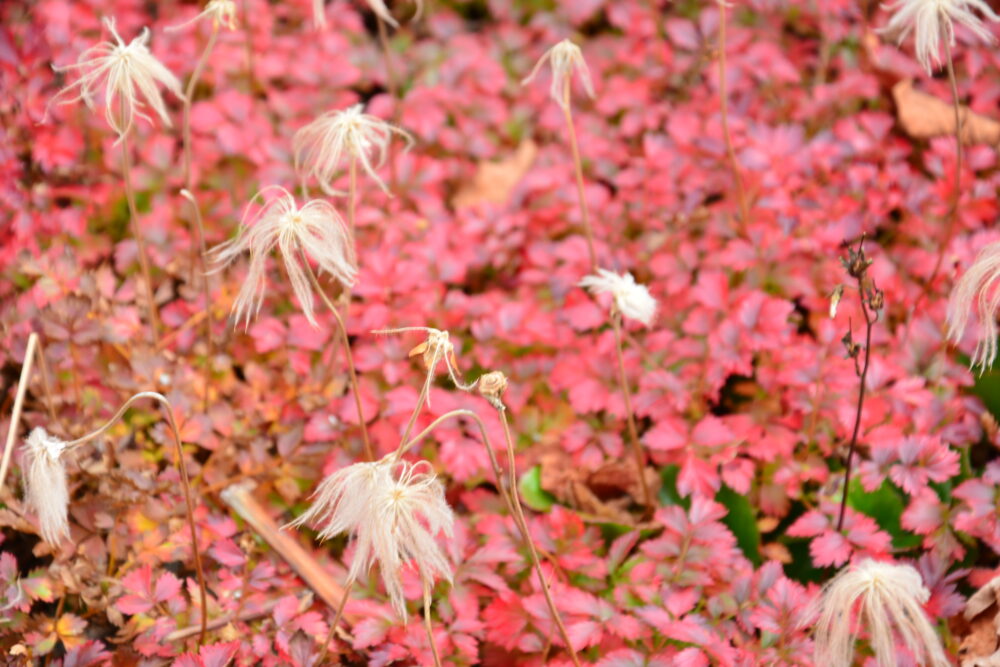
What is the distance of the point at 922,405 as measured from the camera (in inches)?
76.4

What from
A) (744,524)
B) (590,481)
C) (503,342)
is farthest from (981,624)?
(503,342)

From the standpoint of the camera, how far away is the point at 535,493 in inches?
82.1

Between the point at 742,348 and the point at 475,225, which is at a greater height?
the point at 475,225

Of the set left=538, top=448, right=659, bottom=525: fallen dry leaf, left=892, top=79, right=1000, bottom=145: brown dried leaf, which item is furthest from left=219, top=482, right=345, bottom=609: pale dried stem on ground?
left=892, top=79, right=1000, bottom=145: brown dried leaf

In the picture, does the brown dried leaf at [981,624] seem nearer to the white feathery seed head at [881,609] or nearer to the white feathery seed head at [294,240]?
the white feathery seed head at [881,609]

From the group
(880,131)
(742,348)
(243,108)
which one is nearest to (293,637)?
(742,348)

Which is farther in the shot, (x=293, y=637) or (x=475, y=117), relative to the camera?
(x=475, y=117)

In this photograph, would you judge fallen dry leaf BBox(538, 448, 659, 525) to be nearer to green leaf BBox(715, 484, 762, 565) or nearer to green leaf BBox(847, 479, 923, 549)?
green leaf BBox(715, 484, 762, 565)

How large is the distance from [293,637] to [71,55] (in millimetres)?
1693

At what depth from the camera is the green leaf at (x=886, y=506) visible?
1895 millimetres

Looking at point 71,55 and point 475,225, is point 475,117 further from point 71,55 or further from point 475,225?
point 71,55

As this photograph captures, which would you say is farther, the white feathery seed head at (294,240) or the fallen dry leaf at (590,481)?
the fallen dry leaf at (590,481)

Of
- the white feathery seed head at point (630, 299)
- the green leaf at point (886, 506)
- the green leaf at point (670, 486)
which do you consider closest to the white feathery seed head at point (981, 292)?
the green leaf at point (886, 506)

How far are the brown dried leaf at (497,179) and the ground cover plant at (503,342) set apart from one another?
0.04 ft
